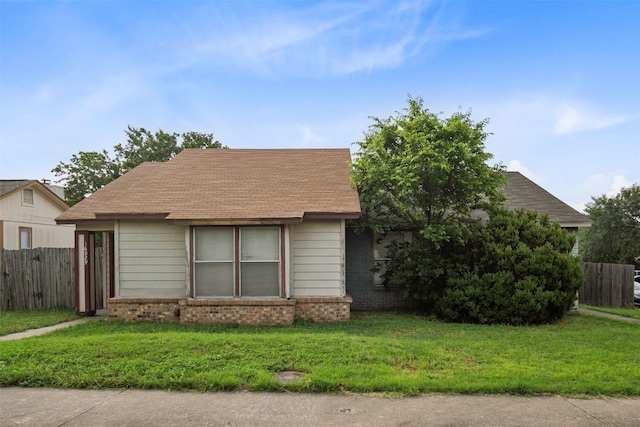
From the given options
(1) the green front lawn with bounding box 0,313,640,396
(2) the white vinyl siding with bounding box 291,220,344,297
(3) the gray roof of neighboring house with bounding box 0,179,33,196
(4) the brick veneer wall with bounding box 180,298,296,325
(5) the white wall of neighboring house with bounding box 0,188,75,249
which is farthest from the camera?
(3) the gray roof of neighboring house with bounding box 0,179,33,196

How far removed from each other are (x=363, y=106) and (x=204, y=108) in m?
5.26

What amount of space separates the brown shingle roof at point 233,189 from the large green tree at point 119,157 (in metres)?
13.7

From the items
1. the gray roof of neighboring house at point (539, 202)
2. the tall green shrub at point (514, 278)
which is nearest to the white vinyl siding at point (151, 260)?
the tall green shrub at point (514, 278)

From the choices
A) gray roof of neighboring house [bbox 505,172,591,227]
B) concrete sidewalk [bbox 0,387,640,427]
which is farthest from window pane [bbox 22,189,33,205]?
gray roof of neighboring house [bbox 505,172,591,227]

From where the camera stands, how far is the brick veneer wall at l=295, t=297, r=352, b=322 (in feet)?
35.2

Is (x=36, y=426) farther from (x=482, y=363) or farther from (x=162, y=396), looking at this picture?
(x=482, y=363)

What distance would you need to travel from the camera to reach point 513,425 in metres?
4.51

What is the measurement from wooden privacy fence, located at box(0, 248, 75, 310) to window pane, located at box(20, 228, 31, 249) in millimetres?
9981

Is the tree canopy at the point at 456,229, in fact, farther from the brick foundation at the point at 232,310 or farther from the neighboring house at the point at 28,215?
the neighboring house at the point at 28,215

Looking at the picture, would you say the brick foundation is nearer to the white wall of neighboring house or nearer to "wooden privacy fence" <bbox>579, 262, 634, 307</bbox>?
"wooden privacy fence" <bbox>579, 262, 634, 307</bbox>

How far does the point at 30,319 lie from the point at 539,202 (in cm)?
1543

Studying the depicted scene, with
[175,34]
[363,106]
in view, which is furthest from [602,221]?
[175,34]

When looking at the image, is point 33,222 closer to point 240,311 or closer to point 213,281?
point 213,281

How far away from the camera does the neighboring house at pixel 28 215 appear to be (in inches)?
830
